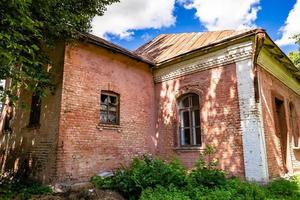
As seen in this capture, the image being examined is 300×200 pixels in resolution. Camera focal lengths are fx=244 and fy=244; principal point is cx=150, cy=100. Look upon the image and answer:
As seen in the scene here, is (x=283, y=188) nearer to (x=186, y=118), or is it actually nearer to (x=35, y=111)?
(x=186, y=118)

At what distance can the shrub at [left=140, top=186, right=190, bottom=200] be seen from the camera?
207 inches

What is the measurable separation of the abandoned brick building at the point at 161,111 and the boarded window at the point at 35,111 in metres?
0.04

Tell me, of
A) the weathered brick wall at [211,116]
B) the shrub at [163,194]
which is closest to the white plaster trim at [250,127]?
the weathered brick wall at [211,116]

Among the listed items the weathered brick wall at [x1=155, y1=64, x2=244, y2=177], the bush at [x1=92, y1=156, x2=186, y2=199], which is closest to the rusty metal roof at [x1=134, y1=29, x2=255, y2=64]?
the weathered brick wall at [x1=155, y1=64, x2=244, y2=177]

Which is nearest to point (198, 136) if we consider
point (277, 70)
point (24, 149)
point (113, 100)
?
point (113, 100)

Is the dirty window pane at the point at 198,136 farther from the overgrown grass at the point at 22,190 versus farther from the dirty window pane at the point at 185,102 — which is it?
the overgrown grass at the point at 22,190

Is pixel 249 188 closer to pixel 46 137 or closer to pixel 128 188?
pixel 128 188

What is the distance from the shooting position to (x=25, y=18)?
497cm

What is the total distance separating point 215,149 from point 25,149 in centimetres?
634

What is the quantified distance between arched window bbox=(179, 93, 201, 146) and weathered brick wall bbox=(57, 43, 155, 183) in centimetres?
131

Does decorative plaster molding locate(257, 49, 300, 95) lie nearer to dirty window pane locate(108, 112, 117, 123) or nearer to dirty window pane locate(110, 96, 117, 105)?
dirty window pane locate(110, 96, 117, 105)

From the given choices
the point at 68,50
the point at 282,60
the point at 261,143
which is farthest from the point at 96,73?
the point at 282,60

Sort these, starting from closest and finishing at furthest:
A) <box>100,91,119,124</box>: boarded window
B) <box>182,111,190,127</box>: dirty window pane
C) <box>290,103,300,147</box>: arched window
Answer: <box>100,91,119,124</box>: boarded window → <box>182,111,190,127</box>: dirty window pane → <box>290,103,300,147</box>: arched window

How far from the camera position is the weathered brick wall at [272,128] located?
7777mm
